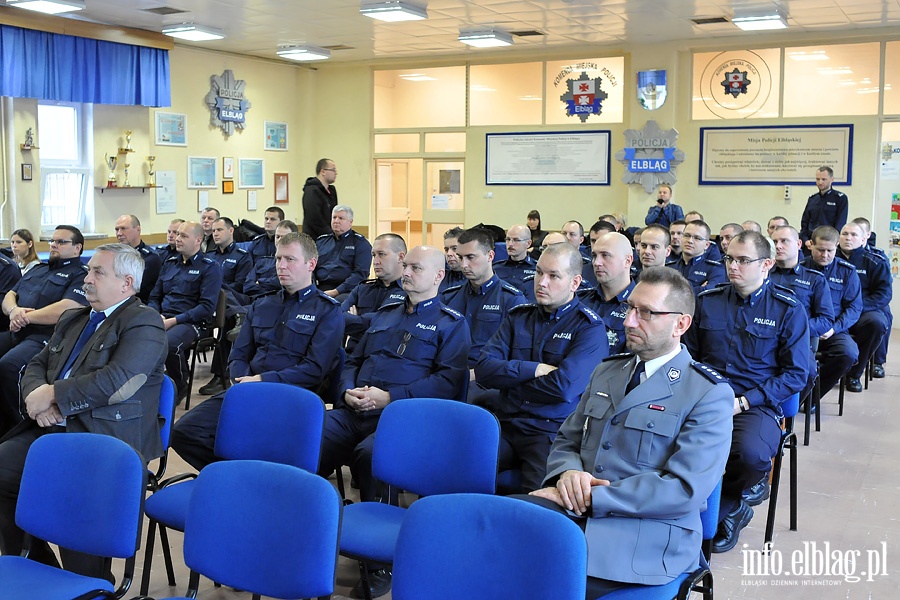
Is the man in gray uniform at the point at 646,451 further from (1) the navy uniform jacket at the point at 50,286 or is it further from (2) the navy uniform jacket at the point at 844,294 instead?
(1) the navy uniform jacket at the point at 50,286

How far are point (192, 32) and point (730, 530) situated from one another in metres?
8.81

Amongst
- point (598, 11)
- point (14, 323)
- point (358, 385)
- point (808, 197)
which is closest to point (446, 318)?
point (358, 385)

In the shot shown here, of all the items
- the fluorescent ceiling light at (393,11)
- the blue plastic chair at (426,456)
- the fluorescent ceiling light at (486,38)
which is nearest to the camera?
the blue plastic chair at (426,456)

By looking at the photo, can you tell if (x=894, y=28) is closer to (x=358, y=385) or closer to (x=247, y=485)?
(x=358, y=385)

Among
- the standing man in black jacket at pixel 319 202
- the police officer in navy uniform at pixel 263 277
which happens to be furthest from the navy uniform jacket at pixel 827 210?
the police officer in navy uniform at pixel 263 277

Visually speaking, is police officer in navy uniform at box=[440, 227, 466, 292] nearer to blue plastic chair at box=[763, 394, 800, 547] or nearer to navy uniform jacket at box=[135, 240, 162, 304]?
blue plastic chair at box=[763, 394, 800, 547]

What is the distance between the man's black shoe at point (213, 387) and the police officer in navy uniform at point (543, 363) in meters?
3.30

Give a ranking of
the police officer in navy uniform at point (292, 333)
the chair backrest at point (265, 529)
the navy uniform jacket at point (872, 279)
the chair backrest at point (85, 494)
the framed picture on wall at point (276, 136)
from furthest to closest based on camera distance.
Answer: the framed picture on wall at point (276, 136) → the navy uniform jacket at point (872, 279) → the police officer in navy uniform at point (292, 333) → the chair backrest at point (85, 494) → the chair backrest at point (265, 529)

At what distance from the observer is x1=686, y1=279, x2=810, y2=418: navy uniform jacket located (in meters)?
3.92

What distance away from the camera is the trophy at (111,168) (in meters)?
10.5

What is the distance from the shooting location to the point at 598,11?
29.9 ft

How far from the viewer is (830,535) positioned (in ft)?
12.9

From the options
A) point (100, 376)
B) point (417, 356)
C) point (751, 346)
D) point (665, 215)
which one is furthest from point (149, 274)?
point (665, 215)

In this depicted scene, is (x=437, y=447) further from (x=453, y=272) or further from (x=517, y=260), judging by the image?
(x=517, y=260)
